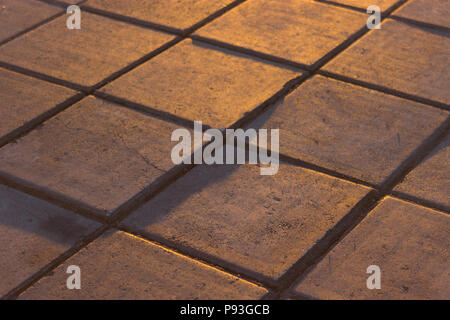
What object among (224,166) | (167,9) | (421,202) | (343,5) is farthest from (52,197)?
(343,5)

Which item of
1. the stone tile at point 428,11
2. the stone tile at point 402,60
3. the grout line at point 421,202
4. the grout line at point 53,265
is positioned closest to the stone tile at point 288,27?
the stone tile at point 402,60

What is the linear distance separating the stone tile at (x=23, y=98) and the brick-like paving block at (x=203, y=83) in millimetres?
221

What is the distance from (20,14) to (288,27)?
1.43 m

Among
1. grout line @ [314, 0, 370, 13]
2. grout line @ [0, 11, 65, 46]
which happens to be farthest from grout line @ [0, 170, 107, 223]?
grout line @ [314, 0, 370, 13]

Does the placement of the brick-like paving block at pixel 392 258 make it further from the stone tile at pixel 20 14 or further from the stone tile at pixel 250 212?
the stone tile at pixel 20 14

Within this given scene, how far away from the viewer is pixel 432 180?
266 cm

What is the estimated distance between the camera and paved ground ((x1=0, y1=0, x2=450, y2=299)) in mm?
2287

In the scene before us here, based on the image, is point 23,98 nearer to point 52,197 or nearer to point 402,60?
point 52,197

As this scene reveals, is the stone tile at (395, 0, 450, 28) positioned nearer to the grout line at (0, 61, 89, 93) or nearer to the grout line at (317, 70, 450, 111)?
the grout line at (317, 70, 450, 111)

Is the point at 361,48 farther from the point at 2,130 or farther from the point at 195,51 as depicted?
the point at 2,130

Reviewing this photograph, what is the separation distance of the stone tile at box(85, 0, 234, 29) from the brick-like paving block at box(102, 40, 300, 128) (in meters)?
0.30

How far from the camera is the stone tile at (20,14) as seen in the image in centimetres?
373
